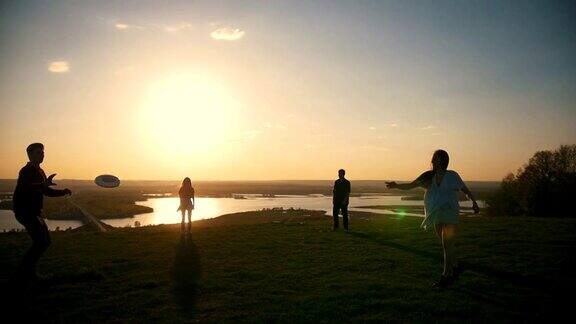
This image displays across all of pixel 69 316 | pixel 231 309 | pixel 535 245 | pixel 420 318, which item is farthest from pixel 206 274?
pixel 535 245

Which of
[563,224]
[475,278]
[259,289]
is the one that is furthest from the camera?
[563,224]

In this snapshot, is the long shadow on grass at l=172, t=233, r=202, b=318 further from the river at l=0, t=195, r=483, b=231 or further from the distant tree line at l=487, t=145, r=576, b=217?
the distant tree line at l=487, t=145, r=576, b=217

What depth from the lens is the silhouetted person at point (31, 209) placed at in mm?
8586

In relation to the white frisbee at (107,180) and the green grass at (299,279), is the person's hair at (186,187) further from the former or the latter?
the white frisbee at (107,180)

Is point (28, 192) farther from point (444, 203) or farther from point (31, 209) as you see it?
point (444, 203)

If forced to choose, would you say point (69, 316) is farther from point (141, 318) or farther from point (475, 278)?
point (475, 278)

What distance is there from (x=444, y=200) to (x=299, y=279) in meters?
4.10

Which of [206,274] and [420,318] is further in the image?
[206,274]

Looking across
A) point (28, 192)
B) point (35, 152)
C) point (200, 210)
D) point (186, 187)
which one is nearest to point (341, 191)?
point (186, 187)

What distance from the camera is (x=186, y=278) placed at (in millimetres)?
10008

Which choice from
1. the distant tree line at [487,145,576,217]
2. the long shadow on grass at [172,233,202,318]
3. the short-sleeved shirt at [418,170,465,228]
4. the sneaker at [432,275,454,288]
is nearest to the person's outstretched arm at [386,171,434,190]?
the short-sleeved shirt at [418,170,465,228]

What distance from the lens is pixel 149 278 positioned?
10.0 m

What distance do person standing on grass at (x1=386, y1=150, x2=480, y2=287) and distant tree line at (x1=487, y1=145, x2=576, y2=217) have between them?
143 feet

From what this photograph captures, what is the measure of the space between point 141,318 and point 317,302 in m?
3.39
